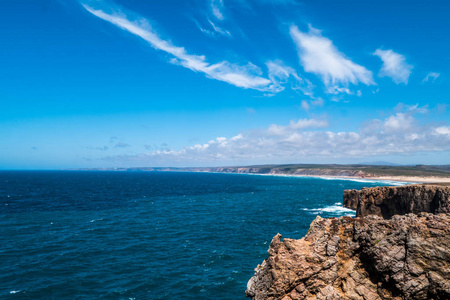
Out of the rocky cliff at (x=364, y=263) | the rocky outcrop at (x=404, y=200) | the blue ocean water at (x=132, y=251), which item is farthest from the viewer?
the rocky outcrop at (x=404, y=200)

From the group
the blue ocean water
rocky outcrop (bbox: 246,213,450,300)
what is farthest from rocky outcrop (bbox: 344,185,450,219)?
rocky outcrop (bbox: 246,213,450,300)

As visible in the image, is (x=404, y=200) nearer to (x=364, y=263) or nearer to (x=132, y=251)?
(x=364, y=263)

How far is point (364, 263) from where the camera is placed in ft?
63.8

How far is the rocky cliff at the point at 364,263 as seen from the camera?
56.1 ft

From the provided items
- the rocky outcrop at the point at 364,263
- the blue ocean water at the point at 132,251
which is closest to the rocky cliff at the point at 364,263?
the rocky outcrop at the point at 364,263

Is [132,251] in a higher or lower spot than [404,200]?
lower

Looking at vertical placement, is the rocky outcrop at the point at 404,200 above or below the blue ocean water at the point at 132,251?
above

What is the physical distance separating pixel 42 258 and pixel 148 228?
22718 millimetres

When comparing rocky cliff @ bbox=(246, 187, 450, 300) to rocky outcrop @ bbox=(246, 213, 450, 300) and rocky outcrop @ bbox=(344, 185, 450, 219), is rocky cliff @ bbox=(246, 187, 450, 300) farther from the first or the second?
rocky outcrop @ bbox=(344, 185, 450, 219)

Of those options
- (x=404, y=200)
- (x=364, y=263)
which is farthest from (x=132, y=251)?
(x=404, y=200)

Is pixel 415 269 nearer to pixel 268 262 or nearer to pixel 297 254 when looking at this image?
pixel 297 254

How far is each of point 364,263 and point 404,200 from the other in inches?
2043

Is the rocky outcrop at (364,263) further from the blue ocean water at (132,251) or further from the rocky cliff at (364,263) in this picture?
the blue ocean water at (132,251)

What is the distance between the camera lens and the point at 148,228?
59.9 meters
